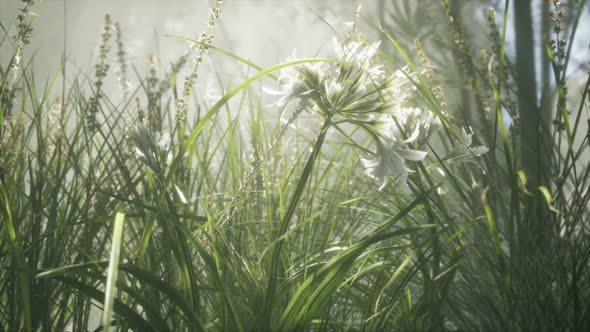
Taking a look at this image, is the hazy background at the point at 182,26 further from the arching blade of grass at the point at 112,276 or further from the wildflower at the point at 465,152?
the arching blade of grass at the point at 112,276

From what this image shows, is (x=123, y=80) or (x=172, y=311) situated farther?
(x=123, y=80)

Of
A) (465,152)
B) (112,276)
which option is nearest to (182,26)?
(465,152)

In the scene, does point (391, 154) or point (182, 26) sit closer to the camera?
point (391, 154)

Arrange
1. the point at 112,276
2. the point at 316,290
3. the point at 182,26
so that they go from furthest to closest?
the point at 182,26, the point at 316,290, the point at 112,276

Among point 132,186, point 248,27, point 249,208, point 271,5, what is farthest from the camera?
point 248,27

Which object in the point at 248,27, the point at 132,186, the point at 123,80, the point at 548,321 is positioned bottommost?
the point at 548,321

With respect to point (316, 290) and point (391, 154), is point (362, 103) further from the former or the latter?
point (316, 290)

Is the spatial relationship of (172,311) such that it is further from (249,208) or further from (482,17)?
(482,17)

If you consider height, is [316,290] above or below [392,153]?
below

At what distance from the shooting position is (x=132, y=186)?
0.52 meters

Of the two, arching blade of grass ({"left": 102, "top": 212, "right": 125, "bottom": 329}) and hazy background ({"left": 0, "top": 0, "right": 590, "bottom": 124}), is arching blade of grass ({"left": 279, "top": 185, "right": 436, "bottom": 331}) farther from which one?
hazy background ({"left": 0, "top": 0, "right": 590, "bottom": 124})

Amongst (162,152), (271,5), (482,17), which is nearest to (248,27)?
(271,5)

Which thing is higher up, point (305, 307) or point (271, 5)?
point (271, 5)

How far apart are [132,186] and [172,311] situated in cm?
14
